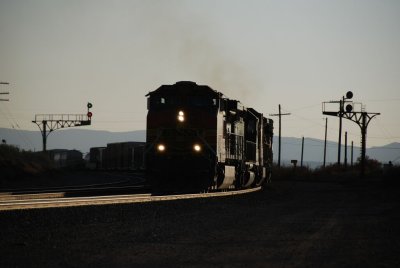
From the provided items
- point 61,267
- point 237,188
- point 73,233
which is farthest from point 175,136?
A: point 61,267

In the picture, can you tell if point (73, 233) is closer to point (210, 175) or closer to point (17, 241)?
point (17, 241)

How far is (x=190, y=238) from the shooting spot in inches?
437

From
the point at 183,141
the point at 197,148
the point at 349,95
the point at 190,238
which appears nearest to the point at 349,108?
the point at 349,95

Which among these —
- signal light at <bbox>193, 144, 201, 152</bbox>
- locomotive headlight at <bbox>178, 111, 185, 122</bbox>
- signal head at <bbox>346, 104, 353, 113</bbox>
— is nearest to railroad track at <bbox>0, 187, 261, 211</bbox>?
signal light at <bbox>193, 144, 201, 152</bbox>

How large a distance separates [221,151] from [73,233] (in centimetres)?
1242

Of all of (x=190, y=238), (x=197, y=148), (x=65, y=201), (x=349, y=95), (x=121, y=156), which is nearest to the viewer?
(x=190, y=238)

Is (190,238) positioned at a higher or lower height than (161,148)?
lower

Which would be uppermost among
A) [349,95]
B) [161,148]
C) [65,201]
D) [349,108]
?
[349,95]

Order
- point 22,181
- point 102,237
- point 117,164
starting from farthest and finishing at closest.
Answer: point 117,164 < point 22,181 < point 102,237

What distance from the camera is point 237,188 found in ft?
92.2

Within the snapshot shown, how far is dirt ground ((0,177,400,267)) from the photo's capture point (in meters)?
8.68

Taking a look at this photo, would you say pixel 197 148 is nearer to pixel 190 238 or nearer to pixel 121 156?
pixel 190 238

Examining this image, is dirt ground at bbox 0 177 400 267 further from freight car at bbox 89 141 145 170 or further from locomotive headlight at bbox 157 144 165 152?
freight car at bbox 89 141 145 170

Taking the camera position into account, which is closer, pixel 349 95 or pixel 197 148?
pixel 197 148
